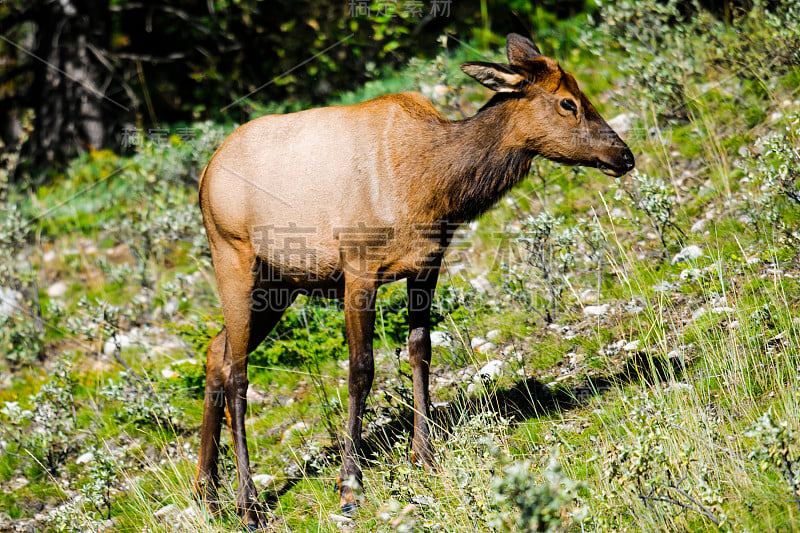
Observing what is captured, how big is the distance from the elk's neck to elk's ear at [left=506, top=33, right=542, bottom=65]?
33 centimetres

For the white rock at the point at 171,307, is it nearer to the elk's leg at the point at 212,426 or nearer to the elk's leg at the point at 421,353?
the elk's leg at the point at 212,426

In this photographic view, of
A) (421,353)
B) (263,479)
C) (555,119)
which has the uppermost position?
(555,119)

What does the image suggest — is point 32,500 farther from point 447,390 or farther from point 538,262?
point 538,262

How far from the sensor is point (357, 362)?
16.2ft


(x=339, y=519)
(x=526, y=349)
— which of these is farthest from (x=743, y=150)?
(x=339, y=519)

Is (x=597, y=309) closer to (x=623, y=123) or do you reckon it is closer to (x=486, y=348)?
(x=486, y=348)

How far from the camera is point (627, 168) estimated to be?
4.90 m

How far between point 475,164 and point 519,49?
95 cm

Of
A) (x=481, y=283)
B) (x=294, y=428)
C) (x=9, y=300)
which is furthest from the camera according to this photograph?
(x=9, y=300)

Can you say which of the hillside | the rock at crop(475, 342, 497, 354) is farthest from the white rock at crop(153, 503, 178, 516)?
the rock at crop(475, 342, 497, 354)

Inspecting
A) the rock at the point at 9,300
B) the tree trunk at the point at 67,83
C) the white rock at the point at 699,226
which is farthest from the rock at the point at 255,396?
the tree trunk at the point at 67,83

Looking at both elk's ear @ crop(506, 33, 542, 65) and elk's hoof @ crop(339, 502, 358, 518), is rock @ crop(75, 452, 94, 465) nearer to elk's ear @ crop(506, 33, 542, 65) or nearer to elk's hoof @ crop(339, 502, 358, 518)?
elk's hoof @ crop(339, 502, 358, 518)

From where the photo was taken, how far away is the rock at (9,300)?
28.1ft

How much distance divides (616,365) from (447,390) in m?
1.31
